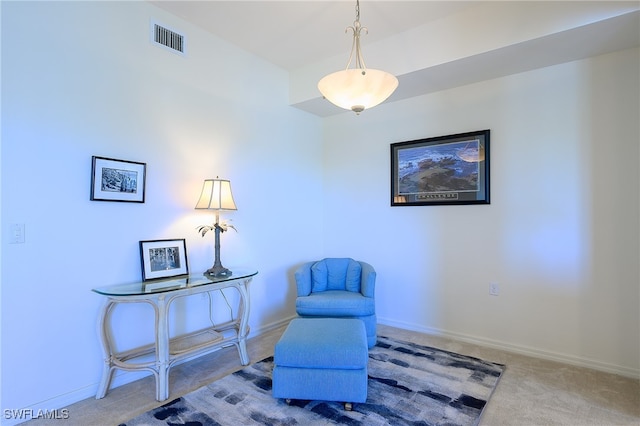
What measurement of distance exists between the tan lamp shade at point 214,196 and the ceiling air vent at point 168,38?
1.08 metres

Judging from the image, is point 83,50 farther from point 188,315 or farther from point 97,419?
point 97,419

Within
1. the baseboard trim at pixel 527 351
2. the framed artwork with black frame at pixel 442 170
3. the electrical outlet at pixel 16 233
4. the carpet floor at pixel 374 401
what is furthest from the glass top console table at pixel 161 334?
the framed artwork with black frame at pixel 442 170


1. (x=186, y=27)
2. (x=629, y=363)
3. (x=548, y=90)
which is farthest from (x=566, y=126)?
(x=186, y=27)

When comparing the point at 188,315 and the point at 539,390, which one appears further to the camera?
the point at 188,315

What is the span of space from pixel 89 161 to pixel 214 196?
0.84 metres

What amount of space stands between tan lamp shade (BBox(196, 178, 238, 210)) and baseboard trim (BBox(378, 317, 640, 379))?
7.15ft

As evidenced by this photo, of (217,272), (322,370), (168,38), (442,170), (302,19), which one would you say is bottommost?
(322,370)

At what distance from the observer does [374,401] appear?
2.05 meters

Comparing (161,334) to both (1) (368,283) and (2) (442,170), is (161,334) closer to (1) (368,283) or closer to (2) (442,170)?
(1) (368,283)

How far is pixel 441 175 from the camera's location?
10.6ft

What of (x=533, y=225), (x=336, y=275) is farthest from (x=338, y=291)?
(x=533, y=225)

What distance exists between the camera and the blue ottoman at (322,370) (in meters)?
1.93

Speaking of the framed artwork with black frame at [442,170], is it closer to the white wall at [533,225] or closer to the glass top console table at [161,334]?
the white wall at [533,225]

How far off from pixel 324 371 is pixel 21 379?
174cm
